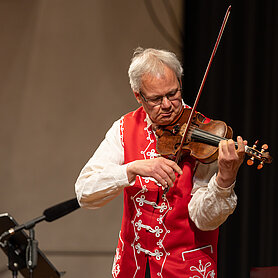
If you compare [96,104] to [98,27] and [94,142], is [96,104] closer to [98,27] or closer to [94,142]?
[94,142]

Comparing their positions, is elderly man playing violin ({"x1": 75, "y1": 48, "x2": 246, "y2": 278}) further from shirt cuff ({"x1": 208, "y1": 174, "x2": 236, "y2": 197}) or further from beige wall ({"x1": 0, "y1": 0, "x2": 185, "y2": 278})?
beige wall ({"x1": 0, "y1": 0, "x2": 185, "y2": 278})

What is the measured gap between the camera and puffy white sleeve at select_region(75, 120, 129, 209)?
6.16 feet

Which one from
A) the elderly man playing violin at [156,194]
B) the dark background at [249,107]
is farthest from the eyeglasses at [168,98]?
the dark background at [249,107]

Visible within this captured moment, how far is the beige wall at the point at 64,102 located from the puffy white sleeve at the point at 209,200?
61.6 inches

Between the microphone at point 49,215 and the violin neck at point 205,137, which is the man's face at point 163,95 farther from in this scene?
the microphone at point 49,215

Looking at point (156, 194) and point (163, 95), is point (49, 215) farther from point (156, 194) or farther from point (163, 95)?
point (163, 95)

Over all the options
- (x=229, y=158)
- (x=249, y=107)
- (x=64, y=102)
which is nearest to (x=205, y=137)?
(x=229, y=158)

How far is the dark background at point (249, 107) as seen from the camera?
9.99 feet

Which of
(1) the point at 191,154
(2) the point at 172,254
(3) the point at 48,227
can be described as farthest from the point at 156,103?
(3) the point at 48,227

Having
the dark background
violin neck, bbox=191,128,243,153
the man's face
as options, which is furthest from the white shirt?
the dark background

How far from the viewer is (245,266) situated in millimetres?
3182

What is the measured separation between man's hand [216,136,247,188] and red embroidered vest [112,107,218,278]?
0.26 meters

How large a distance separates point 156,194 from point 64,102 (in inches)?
60.7

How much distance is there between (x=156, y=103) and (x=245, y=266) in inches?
64.8
